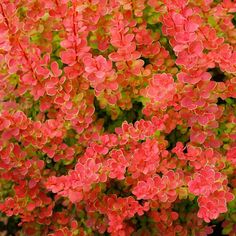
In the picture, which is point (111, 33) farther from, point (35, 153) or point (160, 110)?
point (35, 153)

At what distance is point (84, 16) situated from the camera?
1.96m

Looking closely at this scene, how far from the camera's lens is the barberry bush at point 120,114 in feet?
6.03

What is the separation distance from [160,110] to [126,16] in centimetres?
40

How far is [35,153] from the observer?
7.35 ft

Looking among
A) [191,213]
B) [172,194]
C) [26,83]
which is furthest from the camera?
[191,213]

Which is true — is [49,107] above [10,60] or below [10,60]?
below

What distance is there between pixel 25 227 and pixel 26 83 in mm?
726

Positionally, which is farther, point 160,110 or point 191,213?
point 191,213

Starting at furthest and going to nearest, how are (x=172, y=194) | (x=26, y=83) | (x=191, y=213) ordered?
(x=191, y=213) < (x=26, y=83) < (x=172, y=194)

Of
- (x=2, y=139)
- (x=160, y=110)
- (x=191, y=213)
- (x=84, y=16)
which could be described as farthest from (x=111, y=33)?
(x=191, y=213)

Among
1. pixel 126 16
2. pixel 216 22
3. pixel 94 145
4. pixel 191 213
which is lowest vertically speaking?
pixel 191 213

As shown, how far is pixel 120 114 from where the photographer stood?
2211mm

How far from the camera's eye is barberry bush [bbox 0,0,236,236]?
1837 mm

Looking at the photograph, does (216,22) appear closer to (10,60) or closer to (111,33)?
(111,33)
